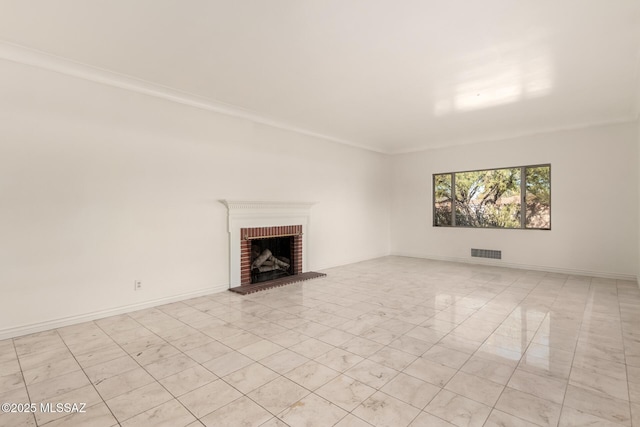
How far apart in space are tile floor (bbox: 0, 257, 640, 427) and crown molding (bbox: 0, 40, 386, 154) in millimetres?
2603

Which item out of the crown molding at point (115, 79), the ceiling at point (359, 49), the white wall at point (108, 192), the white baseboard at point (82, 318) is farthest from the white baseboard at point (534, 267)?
the white baseboard at point (82, 318)

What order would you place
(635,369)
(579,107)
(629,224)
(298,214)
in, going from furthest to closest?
(298,214) < (629,224) < (579,107) < (635,369)

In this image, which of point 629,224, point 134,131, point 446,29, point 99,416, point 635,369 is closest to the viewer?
point 99,416

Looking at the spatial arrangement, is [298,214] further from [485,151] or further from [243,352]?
[485,151]

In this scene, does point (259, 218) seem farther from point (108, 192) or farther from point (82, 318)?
point (82, 318)

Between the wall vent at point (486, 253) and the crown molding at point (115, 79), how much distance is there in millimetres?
4901

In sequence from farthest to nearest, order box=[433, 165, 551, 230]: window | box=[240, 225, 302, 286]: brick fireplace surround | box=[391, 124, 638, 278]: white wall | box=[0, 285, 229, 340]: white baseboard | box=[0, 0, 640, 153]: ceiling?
box=[433, 165, 551, 230]: window → box=[391, 124, 638, 278]: white wall → box=[240, 225, 302, 286]: brick fireplace surround → box=[0, 285, 229, 340]: white baseboard → box=[0, 0, 640, 153]: ceiling

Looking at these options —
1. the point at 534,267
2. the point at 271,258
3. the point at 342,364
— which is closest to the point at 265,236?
the point at 271,258

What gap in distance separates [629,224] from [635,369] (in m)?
3.96

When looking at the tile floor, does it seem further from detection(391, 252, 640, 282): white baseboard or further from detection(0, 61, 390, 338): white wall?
detection(391, 252, 640, 282): white baseboard

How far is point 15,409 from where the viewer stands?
1911mm

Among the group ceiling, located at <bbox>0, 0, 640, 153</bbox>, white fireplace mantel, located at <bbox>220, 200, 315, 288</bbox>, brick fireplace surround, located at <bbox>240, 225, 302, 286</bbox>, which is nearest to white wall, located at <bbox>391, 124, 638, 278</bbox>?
ceiling, located at <bbox>0, 0, 640, 153</bbox>

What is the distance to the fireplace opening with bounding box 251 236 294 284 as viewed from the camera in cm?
525

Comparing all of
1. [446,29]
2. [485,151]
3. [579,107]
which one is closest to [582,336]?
[446,29]
